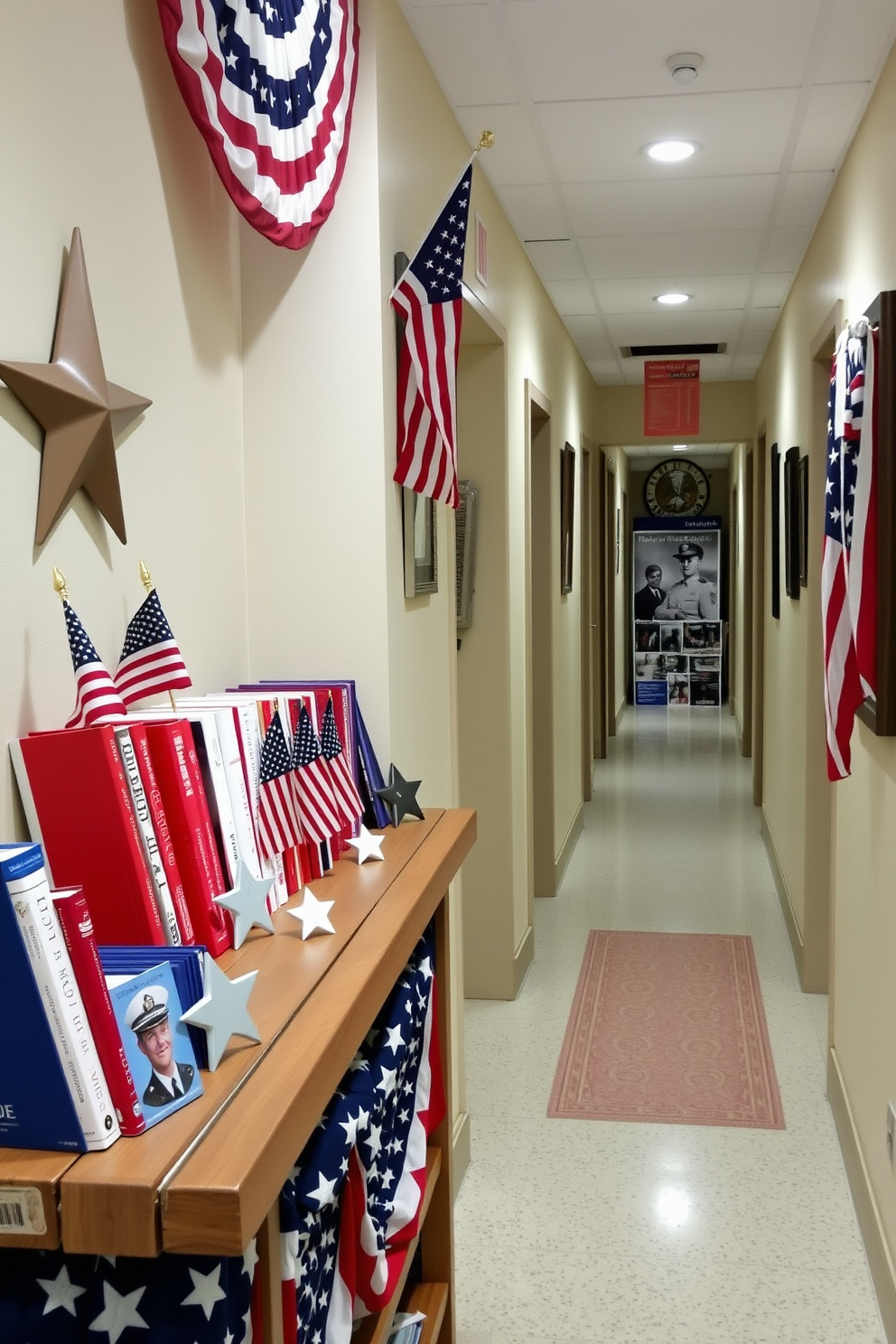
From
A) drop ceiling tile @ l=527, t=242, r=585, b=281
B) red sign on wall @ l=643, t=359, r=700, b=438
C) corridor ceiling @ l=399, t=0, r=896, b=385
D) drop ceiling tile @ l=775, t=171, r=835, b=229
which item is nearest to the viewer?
corridor ceiling @ l=399, t=0, r=896, b=385

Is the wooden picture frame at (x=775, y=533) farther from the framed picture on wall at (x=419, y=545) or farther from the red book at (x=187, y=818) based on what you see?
the red book at (x=187, y=818)

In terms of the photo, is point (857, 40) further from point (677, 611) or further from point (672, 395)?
point (677, 611)

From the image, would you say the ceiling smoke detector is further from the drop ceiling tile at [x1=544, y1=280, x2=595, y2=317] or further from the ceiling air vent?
the ceiling air vent

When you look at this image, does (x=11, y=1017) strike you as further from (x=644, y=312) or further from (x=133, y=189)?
(x=644, y=312)

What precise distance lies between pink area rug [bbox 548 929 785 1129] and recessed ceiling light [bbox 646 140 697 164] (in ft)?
9.33

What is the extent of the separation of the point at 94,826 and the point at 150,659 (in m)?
0.37

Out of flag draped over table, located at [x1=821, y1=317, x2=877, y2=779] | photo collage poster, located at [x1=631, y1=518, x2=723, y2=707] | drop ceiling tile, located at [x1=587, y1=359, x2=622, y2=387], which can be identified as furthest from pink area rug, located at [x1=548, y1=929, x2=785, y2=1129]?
photo collage poster, located at [x1=631, y1=518, x2=723, y2=707]

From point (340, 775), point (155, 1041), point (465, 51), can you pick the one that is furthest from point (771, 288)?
point (155, 1041)

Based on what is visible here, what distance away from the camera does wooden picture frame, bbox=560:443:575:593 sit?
20.5ft

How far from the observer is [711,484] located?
15.0 meters

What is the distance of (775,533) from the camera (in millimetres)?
6215

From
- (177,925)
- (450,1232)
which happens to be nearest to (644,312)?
(450,1232)

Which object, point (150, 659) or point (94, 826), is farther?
point (150, 659)

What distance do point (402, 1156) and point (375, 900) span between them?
0.43 metres
